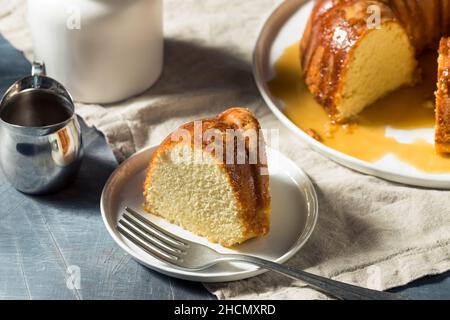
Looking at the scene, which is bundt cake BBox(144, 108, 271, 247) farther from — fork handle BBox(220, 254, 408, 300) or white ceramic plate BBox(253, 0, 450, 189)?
white ceramic plate BBox(253, 0, 450, 189)

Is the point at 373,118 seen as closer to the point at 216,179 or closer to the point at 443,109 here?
the point at 443,109

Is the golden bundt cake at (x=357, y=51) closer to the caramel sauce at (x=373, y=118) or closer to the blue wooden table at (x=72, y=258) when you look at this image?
the caramel sauce at (x=373, y=118)

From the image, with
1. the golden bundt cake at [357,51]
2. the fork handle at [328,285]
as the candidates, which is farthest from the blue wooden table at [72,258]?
the golden bundt cake at [357,51]

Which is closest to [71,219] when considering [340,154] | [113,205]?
[113,205]

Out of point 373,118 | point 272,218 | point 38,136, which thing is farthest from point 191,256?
point 373,118

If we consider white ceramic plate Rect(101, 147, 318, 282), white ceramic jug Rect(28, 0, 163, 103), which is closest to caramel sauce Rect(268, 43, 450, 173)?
white ceramic plate Rect(101, 147, 318, 282)

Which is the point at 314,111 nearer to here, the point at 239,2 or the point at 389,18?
the point at 389,18
